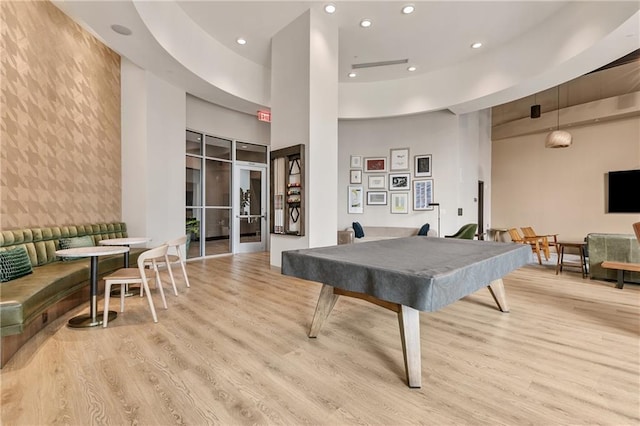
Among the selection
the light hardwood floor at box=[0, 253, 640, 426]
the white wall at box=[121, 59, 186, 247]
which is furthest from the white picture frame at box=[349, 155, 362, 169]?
the light hardwood floor at box=[0, 253, 640, 426]

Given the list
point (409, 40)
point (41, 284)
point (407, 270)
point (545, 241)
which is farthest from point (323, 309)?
point (545, 241)

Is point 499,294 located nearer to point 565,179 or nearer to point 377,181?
point 377,181

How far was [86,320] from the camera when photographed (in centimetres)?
293

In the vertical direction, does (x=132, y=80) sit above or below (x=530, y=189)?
above

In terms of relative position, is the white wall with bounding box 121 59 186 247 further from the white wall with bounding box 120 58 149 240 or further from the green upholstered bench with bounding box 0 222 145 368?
the green upholstered bench with bounding box 0 222 145 368

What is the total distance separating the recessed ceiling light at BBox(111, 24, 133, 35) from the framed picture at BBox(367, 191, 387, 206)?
5.69 m

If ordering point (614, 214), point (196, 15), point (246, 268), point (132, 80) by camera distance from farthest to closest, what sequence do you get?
point (614, 214) < point (246, 268) < point (132, 80) < point (196, 15)

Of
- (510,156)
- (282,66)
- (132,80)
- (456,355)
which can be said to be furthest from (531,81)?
(132,80)

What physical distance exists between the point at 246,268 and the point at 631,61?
8453 millimetres

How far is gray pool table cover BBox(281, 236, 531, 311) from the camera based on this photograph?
1.63 meters

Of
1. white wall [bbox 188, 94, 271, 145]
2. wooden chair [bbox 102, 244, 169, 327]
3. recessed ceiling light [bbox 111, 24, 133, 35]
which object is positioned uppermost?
recessed ceiling light [bbox 111, 24, 133, 35]

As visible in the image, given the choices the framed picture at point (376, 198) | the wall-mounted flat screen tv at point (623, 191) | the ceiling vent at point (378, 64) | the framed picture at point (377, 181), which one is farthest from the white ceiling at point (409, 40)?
the wall-mounted flat screen tv at point (623, 191)

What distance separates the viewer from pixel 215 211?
6.95 meters

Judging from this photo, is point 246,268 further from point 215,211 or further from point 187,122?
point 187,122
